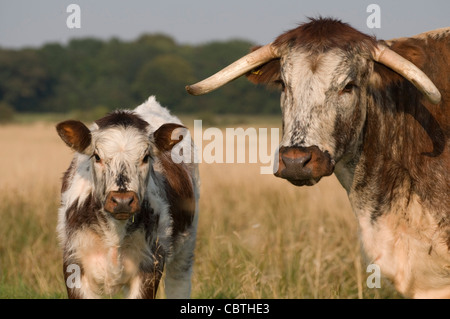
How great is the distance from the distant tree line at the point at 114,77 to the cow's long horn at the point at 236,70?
96.0ft

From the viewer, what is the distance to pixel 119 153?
516 centimetres

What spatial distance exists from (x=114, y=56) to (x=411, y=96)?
2081 inches

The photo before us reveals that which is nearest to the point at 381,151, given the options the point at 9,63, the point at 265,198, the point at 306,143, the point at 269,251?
the point at 306,143

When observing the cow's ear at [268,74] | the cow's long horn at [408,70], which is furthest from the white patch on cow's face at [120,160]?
the cow's long horn at [408,70]

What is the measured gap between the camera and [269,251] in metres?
7.77

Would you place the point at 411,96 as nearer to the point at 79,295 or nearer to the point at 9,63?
the point at 79,295

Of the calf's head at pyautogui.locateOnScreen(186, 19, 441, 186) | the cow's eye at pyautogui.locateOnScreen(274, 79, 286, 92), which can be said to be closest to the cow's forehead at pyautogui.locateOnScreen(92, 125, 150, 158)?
the cow's eye at pyautogui.locateOnScreen(274, 79, 286, 92)

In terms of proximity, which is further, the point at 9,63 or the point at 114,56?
the point at 9,63

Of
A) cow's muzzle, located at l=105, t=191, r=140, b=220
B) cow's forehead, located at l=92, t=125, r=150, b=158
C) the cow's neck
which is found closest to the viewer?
the cow's neck

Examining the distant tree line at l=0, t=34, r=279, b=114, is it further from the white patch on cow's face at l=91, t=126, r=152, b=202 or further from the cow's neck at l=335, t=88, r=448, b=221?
the cow's neck at l=335, t=88, r=448, b=221

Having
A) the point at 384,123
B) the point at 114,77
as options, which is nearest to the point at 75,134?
the point at 384,123

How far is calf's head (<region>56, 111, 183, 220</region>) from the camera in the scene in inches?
193

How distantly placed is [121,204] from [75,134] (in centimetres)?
83

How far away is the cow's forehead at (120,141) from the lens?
518 centimetres
